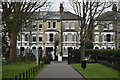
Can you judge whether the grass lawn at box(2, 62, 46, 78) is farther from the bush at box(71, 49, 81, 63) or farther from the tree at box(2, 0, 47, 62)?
the bush at box(71, 49, 81, 63)

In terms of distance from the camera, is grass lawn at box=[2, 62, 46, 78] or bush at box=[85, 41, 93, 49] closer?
grass lawn at box=[2, 62, 46, 78]

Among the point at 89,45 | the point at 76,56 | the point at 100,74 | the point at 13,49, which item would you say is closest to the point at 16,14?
the point at 100,74

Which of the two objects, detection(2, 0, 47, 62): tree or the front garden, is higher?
detection(2, 0, 47, 62): tree

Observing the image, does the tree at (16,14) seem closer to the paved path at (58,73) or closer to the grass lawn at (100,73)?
the paved path at (58,73)

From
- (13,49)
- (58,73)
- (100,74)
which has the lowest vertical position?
(58,73)

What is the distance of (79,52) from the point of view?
38.0 m

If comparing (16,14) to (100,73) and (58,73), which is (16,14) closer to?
(58,73)

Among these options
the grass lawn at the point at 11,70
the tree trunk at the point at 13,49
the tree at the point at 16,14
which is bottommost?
the grass lawn at the point at 11,70

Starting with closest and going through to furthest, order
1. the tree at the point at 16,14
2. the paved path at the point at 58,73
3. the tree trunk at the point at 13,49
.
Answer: the tree at the point at 16,14
the paved path at the point at 58,73
the tree trunk at the point at 13,49

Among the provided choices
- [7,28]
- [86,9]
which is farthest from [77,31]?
[7,28]

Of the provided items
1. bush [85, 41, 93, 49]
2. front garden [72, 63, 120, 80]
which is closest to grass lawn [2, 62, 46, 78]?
front garden [72, 63, 120, 80]

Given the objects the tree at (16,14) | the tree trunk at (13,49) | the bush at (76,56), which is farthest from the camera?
the bush at (76,56)

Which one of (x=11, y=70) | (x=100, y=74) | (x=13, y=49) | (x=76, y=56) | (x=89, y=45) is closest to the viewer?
(x=100, y=74)

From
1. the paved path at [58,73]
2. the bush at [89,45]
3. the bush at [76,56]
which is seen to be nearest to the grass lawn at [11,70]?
the paved path at [58,73]
